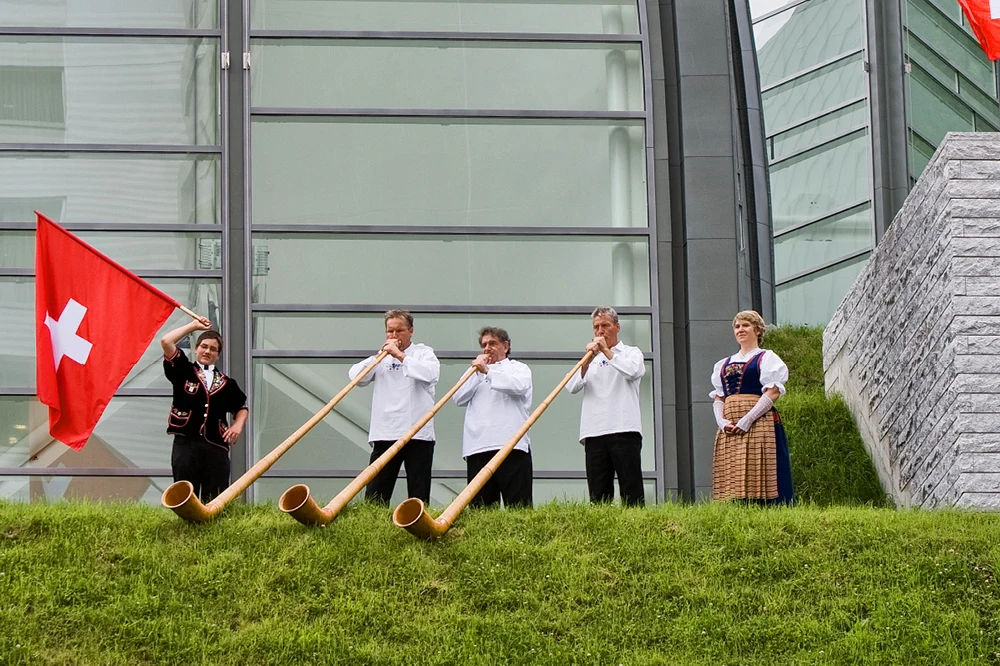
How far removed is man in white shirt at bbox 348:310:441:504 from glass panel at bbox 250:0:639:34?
582cm

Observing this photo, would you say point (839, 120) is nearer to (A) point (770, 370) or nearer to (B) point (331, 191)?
(B) point (331, 191)

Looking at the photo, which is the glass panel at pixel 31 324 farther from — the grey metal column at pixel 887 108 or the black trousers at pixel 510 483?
the grey metal column at pixel 887 108

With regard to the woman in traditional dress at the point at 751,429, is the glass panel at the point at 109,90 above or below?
above

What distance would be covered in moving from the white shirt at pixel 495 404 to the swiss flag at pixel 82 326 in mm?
2359

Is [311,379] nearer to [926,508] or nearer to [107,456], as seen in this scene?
[107,456]

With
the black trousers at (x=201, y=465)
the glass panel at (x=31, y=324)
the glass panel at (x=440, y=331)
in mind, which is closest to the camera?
the black trousers at (x=201, y=465)

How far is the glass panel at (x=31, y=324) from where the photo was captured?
52.1 feet

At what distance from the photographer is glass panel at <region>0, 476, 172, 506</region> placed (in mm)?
15391

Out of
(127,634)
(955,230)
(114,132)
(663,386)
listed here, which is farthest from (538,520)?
(114,132)

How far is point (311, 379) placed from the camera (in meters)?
16.0

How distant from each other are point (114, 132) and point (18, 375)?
273cm

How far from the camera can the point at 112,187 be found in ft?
54.2

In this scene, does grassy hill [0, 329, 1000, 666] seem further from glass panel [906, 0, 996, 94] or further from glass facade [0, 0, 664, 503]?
glass panel [906, 0, 996, 94]

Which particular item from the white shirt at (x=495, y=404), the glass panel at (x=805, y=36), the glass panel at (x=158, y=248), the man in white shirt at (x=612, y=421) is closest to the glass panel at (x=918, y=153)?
the glass panel at (x=805, y=36)
